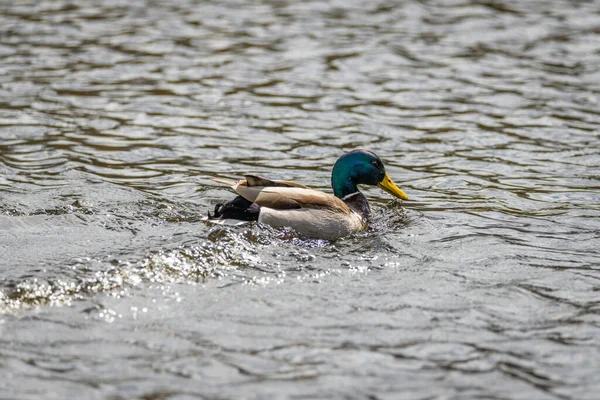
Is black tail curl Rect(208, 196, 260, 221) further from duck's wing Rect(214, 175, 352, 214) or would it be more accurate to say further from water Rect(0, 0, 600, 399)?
water Rect(0, 0, 600, 399)

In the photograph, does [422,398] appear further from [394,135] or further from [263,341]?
[394,135]

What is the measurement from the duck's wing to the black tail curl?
5 cm

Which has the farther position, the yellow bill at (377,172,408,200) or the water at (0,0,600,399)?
the yellow bill at (377,172,408,200)

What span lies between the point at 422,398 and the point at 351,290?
165 cm

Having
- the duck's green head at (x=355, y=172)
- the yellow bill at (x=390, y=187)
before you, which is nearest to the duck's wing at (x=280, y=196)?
the duck's green head at (x=355, y=172)

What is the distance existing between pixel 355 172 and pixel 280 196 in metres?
1.06

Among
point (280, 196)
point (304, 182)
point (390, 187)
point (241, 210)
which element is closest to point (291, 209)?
point (280, 196)

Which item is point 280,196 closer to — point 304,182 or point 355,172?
point 355,172

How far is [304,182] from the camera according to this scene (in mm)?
9883

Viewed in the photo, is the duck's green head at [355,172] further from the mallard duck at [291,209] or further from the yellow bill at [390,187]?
the mallard duck at [291,209]

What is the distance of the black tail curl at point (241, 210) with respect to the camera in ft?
25.8

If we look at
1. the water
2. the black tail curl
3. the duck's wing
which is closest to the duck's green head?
the water

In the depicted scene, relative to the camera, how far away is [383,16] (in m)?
16.7

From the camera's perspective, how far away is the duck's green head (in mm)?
8727
